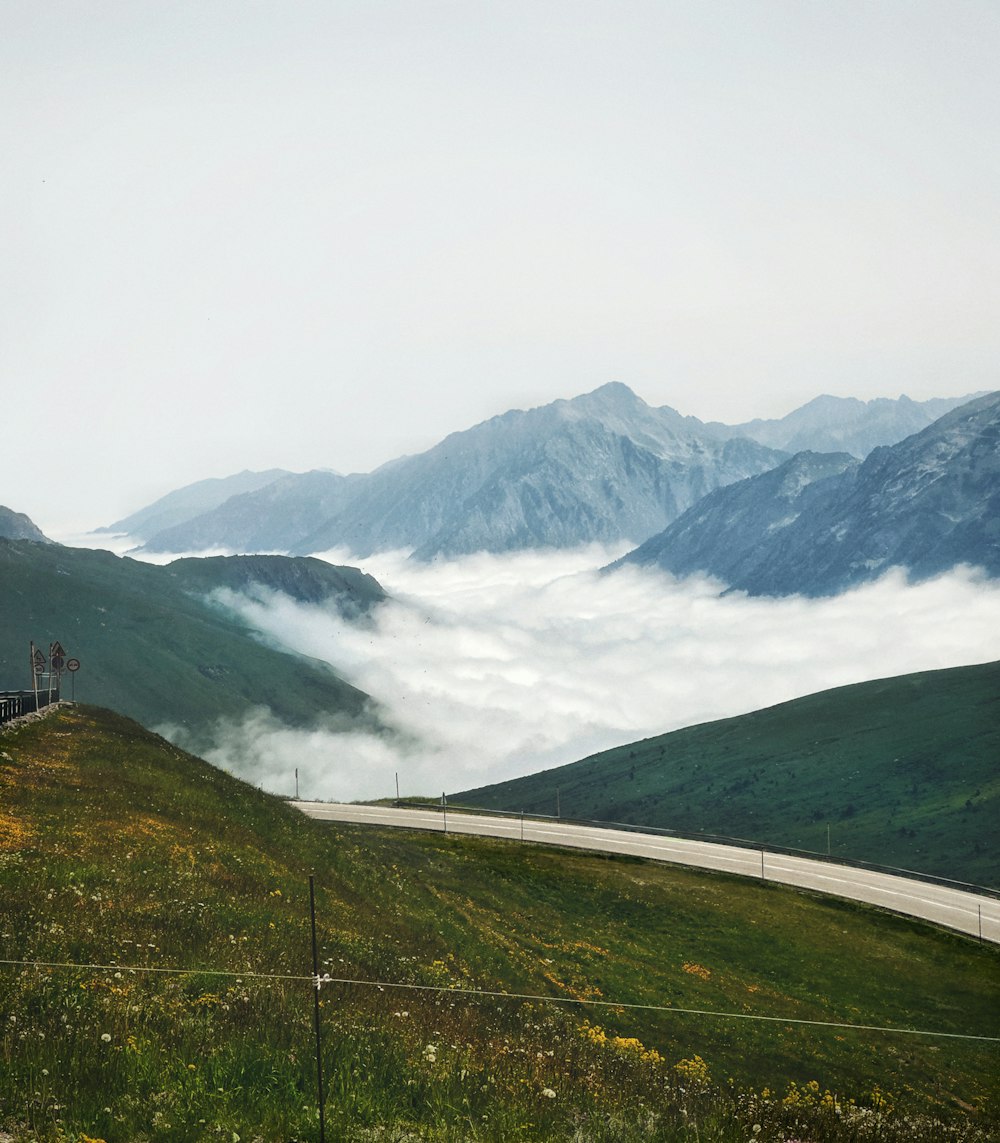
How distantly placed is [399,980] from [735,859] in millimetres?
77879

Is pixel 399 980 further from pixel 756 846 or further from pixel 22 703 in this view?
pixel 756 846

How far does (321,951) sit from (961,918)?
2984 inches

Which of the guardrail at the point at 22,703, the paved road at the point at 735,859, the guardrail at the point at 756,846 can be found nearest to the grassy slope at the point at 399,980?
the guardrail at the point at 22,703

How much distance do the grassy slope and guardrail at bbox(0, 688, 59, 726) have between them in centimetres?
478

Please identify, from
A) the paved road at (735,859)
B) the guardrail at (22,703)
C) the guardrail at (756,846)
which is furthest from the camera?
the guardrail at (756,846)

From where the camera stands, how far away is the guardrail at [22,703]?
263 ft

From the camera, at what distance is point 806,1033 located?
58.1 m

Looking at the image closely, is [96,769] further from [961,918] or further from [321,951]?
[961,918]

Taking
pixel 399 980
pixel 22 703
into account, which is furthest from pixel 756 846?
pixel 399 980

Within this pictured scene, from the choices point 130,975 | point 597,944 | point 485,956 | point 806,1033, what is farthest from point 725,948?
point 130,975

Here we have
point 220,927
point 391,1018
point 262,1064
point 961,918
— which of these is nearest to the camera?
point 262,1064

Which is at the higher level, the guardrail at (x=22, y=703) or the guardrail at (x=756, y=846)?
the guardrail at (x=22, y=703)

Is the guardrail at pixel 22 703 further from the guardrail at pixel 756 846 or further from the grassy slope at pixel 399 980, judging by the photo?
the guardrail at pixel 756 846

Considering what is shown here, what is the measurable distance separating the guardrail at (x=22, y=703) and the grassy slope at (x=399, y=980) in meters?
4.78
